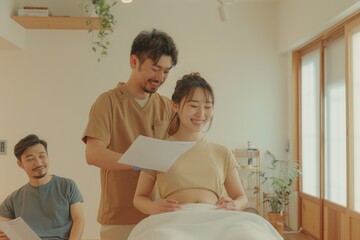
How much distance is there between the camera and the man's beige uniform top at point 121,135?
1683mm

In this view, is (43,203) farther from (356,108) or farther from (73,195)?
(356,108)

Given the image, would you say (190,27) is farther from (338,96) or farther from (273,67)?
(338,96)

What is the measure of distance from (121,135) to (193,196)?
40cm

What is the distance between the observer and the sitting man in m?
2.08

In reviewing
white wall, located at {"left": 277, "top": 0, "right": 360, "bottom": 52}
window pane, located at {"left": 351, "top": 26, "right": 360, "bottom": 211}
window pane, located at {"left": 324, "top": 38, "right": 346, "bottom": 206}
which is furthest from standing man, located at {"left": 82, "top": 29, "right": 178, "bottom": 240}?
window pane, located at {"left": 324, "top": 38, "right": 346, "bottom": 206}

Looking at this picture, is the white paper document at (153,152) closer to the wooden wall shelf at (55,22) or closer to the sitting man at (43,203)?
the sitting man at (43,203)

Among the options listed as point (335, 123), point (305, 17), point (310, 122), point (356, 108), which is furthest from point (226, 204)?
point (310, 122)

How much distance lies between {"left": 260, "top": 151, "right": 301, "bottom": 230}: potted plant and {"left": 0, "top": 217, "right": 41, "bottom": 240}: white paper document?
125 inches

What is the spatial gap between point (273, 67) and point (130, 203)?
363cm

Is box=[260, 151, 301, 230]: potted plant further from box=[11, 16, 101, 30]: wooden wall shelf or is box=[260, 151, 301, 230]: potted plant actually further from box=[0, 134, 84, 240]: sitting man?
box=[0, 134, 84, 240]: sitting man

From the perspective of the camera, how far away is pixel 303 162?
15.8ft

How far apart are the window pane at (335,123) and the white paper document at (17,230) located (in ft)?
9.63

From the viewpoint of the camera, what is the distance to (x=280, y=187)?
14.7 feet

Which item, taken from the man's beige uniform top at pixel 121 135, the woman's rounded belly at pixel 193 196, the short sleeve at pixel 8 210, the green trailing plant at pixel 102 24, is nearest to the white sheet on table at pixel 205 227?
the woman's rounded belly at pixel 193 196
